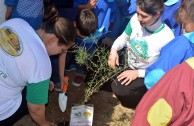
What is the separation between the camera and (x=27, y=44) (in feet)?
7.11

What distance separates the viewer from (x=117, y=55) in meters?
3.23

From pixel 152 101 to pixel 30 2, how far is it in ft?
5.11

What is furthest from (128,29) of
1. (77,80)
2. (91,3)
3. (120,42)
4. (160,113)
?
(160,113)

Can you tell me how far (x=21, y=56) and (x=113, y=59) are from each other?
1225 mm

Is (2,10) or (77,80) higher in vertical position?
(2,10)

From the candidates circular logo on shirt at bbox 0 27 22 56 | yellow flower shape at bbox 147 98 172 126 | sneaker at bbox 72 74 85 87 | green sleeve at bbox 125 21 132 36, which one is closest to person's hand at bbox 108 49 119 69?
green sleeve at bbox 125 21 132 36

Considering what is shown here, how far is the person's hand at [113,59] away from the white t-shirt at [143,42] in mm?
64

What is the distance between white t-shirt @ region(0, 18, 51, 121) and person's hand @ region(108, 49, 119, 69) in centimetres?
101

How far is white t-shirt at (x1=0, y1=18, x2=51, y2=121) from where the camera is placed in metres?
2.16

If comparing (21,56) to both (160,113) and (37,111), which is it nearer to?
(37,111)

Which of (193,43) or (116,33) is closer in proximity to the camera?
(193,43)

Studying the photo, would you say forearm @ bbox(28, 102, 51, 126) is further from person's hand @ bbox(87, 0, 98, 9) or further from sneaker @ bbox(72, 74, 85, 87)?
person's hand @ bbox(87, 0, 98, 9)

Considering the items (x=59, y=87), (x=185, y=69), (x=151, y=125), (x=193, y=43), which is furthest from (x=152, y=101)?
(x=59, y=87)

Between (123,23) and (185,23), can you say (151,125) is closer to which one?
(185,23)
